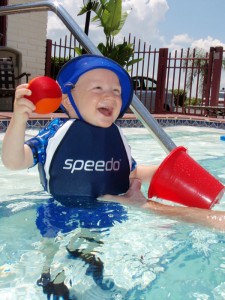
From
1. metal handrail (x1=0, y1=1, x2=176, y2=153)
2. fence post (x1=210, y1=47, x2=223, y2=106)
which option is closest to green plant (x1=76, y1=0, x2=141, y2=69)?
fence post (x1=210, y1=47, x2=223, y2=106)

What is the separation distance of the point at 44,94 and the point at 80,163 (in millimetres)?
495

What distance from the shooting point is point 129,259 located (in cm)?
175

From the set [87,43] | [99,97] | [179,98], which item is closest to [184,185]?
[99,97]

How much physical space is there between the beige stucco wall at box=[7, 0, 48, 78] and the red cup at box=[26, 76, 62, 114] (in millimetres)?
9515

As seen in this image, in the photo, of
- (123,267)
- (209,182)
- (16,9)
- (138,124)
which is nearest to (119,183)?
(209,182)

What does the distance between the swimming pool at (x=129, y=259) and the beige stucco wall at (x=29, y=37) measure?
924 cm

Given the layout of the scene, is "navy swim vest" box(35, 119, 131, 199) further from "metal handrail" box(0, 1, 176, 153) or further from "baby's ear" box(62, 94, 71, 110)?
"metal handrail" box(0, 1, 176, 153)

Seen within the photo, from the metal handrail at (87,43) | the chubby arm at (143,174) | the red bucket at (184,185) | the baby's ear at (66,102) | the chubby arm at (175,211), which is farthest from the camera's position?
the metal handrail at (87,43)

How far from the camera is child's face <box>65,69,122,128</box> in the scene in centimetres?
219

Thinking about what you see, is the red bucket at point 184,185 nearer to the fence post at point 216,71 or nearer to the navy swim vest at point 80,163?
the navy swim vest at point 80,163

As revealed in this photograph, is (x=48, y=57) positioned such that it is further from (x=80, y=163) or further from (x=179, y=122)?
(x=80, y=163)

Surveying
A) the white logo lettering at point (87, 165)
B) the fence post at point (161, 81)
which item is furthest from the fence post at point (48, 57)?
the white logo lettering at point (87, 165)

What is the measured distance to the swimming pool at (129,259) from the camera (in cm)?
152

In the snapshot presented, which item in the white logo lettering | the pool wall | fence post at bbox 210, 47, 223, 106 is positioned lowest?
the pool wall
